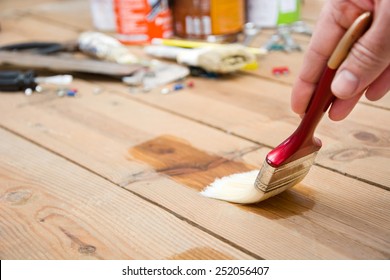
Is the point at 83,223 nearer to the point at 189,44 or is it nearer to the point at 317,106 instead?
the point at 317,106

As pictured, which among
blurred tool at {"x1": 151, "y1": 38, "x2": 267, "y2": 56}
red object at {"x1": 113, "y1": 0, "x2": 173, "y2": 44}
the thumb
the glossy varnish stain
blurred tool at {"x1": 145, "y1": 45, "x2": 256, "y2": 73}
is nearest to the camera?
the thumb

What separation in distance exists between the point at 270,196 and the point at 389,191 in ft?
0.47

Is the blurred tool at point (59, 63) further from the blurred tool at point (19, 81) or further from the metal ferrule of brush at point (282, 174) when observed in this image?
the metal ferrule of brush at point (282, 174)

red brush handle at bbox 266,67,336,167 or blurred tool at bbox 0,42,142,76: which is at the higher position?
red brush handle at bbox 266,67,336,167

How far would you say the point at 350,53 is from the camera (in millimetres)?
537

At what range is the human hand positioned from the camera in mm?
513

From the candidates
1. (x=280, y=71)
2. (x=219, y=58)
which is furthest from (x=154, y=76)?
(x=280, y=71)

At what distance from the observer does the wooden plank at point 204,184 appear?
632mm

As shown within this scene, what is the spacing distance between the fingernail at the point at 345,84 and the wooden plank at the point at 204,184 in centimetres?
17

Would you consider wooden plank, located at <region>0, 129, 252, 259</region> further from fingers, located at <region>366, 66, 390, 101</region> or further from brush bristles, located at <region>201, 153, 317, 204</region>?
fingers, located at <region>366, 66, 390, 101</region>

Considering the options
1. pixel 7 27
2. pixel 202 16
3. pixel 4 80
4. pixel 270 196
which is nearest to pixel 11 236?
pixel 270 196

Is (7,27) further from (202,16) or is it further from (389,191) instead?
(389,191)

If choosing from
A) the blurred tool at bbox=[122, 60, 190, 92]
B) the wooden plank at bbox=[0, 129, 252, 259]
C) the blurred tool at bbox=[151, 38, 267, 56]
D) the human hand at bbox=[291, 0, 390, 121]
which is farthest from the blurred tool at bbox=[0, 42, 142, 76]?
the human hand at bbox=[291, 0, 390, 121]

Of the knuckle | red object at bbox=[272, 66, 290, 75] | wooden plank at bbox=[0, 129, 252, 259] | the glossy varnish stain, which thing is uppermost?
the knuckle
